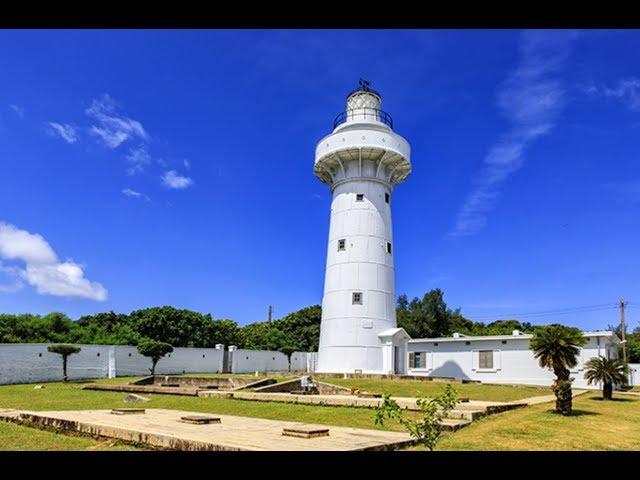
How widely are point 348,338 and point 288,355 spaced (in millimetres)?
13207

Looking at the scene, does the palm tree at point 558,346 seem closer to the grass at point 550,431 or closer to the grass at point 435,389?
the grass at point 550,431

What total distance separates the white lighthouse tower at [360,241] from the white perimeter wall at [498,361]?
3.41 metres

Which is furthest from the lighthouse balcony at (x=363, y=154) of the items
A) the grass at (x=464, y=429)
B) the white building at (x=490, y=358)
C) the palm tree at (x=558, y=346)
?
the palm tree at (x=558, y=346)

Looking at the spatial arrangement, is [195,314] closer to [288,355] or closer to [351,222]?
[288,355]

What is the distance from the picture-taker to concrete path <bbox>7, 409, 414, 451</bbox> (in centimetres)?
731

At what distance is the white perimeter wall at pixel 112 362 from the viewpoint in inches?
1066

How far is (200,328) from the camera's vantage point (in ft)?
141

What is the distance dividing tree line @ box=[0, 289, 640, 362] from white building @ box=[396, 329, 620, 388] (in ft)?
39.8

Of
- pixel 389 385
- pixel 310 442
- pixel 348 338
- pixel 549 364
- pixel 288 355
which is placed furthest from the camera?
pixel 288 355

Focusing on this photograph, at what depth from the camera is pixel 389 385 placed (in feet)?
75.4

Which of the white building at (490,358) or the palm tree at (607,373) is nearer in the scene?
the palm tree at (607,373)

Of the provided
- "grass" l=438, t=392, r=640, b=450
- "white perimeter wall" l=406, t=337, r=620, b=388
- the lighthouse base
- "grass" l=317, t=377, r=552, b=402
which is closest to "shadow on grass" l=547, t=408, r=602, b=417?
"grass" l=438, t=392, r=640, b=450
